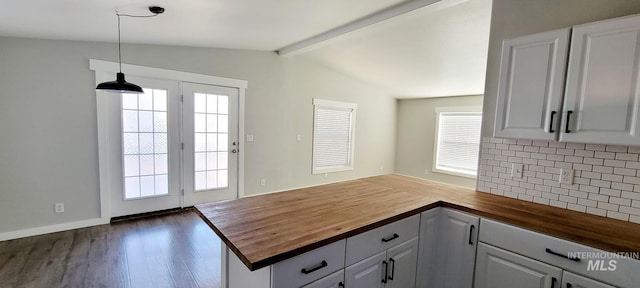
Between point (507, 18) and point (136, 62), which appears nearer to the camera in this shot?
point (507, 18)

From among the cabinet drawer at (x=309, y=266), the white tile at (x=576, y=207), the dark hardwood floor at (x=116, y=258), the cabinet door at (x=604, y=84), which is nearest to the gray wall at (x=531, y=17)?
the cabinet door at (x=604, y=84)

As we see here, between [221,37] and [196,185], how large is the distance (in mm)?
2228

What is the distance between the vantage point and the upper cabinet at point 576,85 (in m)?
1.46

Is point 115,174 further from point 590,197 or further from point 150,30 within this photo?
point 590,197

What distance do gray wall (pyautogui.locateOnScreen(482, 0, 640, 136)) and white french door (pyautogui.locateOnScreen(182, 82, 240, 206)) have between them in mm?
3554

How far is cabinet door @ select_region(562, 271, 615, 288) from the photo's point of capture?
1.37 metres

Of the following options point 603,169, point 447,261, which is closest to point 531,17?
point 603,169

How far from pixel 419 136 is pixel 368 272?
18.9 ft

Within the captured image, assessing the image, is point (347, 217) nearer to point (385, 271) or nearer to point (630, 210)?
point (385, 271)

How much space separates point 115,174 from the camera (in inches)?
137

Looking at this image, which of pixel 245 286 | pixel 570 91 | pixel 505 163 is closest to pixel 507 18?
pixel 570 91

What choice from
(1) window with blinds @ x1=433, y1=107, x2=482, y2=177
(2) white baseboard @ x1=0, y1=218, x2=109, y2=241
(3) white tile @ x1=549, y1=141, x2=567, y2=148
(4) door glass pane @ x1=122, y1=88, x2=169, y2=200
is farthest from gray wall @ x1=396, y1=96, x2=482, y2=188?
(2) white baseboard @ x1=0, y1=218, x2=109, y2=241

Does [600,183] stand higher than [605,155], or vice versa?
[605,155]

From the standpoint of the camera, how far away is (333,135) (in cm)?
590
